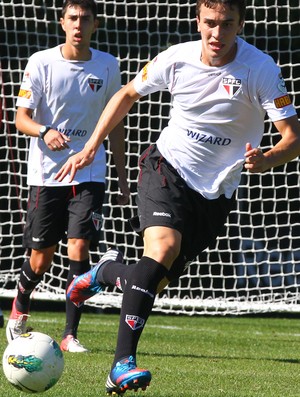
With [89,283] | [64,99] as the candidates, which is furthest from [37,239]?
[89,283]

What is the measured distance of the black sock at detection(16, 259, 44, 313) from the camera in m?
7.25

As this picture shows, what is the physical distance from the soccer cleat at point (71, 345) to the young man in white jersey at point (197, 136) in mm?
1516

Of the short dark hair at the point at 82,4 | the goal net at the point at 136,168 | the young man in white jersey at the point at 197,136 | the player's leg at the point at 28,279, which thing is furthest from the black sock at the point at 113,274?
the goal net at the point at 136,168

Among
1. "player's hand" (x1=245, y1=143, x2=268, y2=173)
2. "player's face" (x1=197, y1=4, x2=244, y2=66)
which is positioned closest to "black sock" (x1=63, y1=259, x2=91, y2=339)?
"player's face" (x1=197, y1=4, x2=244, y2=66)

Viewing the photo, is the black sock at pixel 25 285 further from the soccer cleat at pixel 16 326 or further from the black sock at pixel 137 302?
the black sock at pixel 137 302

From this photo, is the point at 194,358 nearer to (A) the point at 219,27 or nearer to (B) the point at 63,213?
(B) the point at 63,213

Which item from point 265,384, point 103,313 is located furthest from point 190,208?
point 103,313

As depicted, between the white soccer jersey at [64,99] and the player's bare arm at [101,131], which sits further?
the white soccer jersey at [64,99]

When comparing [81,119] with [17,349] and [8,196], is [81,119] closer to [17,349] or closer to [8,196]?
[17,349]

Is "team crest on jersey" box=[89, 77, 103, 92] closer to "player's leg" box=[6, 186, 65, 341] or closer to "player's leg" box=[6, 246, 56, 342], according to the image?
"player's leg" box=[6, 186, 65, 341]

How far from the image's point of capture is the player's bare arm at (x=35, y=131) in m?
6.04

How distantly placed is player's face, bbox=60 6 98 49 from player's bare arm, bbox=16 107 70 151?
0.57m

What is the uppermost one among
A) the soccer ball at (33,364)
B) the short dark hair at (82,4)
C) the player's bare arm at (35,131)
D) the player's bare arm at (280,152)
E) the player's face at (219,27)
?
the player's face at (219,27)

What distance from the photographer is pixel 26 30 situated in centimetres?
1088
